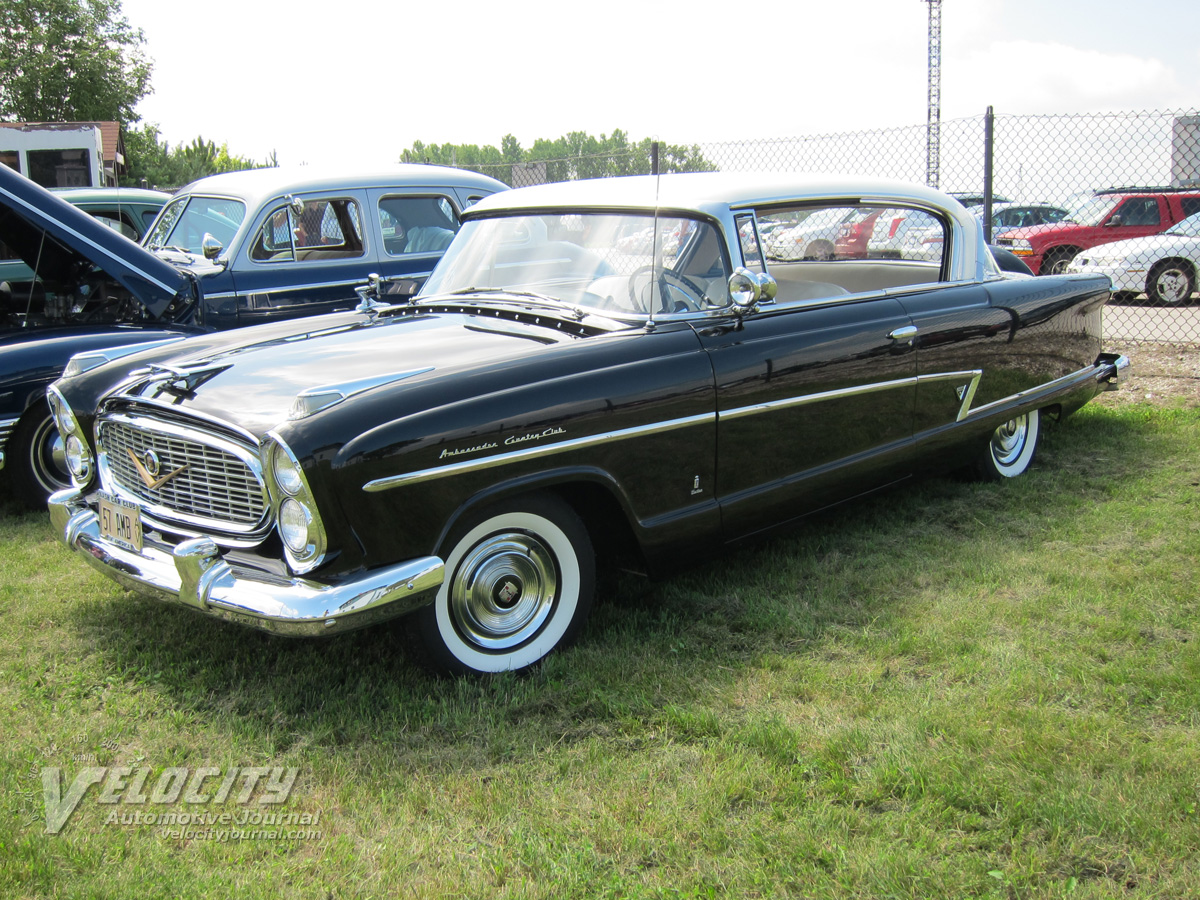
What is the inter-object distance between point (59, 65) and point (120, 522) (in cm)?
4755

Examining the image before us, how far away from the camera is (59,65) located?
41.8 meters

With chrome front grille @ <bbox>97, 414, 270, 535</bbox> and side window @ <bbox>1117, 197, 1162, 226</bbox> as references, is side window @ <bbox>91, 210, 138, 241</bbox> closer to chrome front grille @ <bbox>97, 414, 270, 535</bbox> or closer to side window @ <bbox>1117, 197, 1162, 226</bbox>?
chrome front grille @ <bbox>97, 414, 270, 535</bbox>

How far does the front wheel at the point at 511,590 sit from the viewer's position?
9.64 feet

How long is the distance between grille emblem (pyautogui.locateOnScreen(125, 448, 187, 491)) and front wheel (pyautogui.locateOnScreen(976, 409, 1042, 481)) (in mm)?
3769

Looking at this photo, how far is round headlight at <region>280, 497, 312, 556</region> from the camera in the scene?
265cm

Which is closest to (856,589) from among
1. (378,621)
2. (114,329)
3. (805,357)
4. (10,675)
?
(805,357)

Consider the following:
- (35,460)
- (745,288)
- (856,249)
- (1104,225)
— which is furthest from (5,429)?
(1104,225)

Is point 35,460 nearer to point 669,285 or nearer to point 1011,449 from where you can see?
point 669,285

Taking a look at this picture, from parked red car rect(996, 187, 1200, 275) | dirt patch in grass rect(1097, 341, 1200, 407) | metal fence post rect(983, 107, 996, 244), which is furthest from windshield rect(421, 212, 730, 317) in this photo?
parked red car rect(996, 187, 1200, 275)

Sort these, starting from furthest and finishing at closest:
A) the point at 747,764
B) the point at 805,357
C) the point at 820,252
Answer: the point at 820,252 < the point at 805,357 < the point at 747,764

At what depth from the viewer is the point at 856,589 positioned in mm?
3703

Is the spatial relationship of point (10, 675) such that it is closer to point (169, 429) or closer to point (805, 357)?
point (169, 429)

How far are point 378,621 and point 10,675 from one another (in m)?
1.45

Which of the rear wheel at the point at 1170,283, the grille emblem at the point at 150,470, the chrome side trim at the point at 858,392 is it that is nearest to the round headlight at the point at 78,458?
the grille emblem at the point at 150,470
